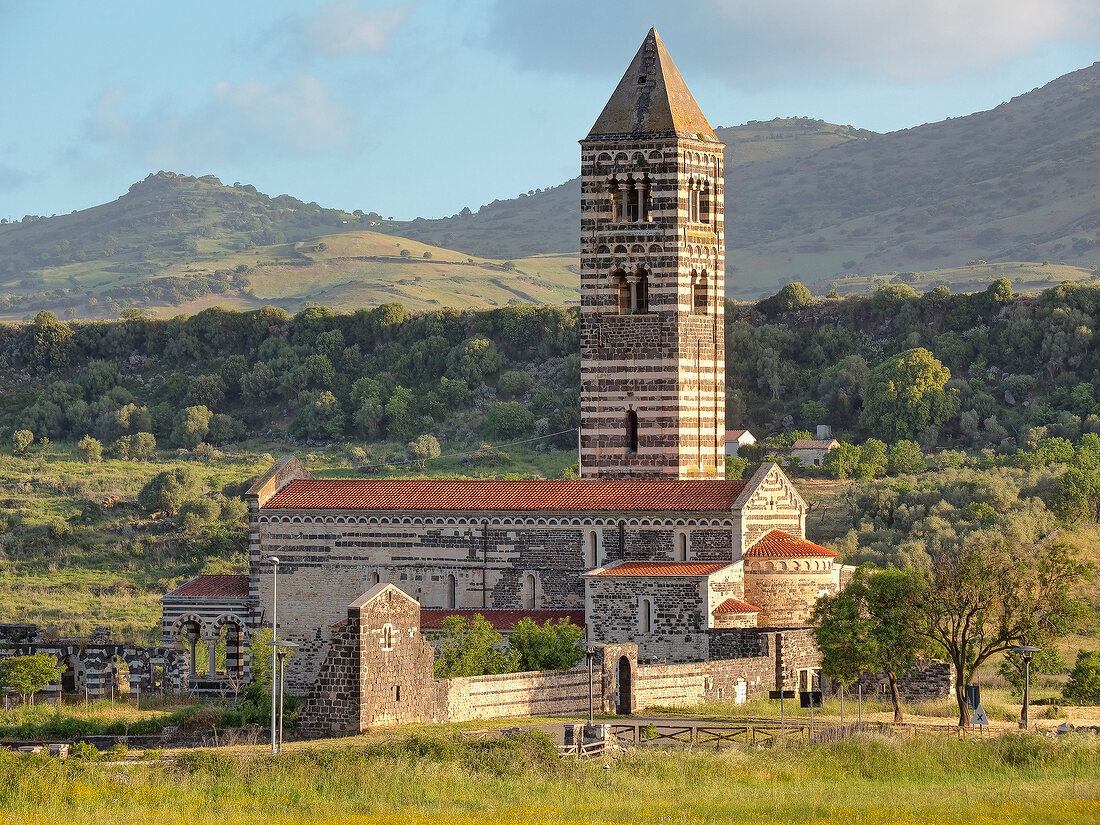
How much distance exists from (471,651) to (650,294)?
14070 millimetres

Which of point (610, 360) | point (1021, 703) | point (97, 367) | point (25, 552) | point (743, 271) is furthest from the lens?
point (743, 271)

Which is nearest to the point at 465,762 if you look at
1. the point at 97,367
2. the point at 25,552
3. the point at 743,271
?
the point at 25,552

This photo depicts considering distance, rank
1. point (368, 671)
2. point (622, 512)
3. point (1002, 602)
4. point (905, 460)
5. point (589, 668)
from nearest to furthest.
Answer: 1. point (368, 671)
2. point (589, 668)
3. point (1002, 602)
4. point (622, 512)
5. point (905, 460)

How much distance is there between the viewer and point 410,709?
129 ft

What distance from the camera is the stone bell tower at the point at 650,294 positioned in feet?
186

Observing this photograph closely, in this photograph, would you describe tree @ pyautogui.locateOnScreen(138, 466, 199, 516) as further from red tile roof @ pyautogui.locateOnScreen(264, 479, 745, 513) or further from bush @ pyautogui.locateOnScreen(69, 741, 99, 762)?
bush @ pyautogui.locateOnScreen(69, 741, 99, 762)

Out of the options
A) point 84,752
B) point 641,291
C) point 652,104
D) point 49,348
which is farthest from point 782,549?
point 49,348

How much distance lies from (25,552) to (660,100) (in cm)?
3430

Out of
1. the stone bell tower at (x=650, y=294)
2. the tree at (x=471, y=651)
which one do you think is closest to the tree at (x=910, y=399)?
the stone bell tower at (x=650, y=294)

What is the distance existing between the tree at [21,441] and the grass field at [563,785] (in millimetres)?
65913

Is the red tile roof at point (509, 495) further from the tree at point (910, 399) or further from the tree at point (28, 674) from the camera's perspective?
the tree at point (910, 399)

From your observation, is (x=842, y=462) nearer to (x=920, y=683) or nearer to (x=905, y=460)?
(x=905, y=460)

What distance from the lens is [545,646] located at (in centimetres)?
4772

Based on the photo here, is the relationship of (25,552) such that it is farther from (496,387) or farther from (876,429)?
(876,429)
